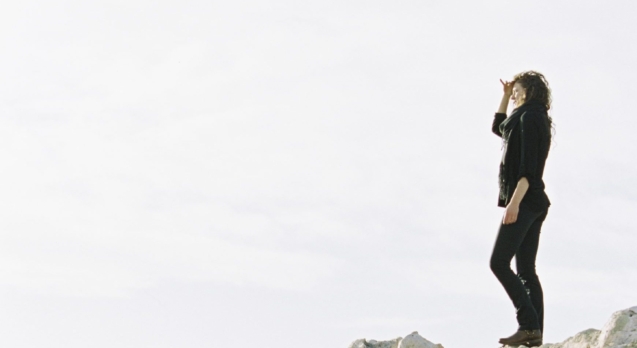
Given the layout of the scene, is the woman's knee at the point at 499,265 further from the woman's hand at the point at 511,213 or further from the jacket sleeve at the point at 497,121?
the jacket sleeve at the point at 497,121

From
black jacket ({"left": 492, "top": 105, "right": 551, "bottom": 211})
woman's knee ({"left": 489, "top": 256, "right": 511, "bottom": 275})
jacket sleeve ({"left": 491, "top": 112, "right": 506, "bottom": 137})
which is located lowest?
woman's knee ({"left": 489, "top": 256, "right": 511, "bottom": 275})

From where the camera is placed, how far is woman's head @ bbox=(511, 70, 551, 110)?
392 inches

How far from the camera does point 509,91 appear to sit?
10523 mm

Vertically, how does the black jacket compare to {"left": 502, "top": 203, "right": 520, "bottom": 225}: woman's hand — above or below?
above

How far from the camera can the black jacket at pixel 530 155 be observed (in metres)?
9.68

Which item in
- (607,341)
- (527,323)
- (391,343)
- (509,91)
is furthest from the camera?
(391,343)

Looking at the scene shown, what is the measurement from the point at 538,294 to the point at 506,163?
4.43 ft

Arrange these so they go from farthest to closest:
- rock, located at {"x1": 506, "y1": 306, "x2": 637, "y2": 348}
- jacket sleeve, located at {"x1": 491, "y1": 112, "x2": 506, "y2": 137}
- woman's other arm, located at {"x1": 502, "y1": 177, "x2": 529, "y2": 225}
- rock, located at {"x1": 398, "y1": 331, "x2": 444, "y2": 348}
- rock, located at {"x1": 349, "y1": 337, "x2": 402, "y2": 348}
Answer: rock, located at {"x1": 349, "y1": 337, "x2": 402, "y2": 348}
rock, located at {"x1": 398, "y1": 331, "x2": 444, "y2": 348}
jacket sleeve, located at {"x1": 491, "y1": 112, "x2": 506, "y2": 137}
woman's other arm, located at {"x1": 502, "y1": 177, "x2": 529, "y2": 225}
rock, located at {"x1": 506, "y1": 306, "x2": 637, "y2": 348}

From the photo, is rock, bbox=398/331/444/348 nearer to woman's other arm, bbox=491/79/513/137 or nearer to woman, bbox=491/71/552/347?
woman, bbox=491/71/552/347

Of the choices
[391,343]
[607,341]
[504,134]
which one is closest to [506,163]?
[504,134]

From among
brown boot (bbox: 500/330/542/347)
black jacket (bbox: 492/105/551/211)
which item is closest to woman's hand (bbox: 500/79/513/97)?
black jacket (bbox: 492/105/551/211)

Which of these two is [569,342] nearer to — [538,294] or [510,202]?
[538,294]

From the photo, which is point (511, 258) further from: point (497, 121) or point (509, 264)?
point (497, 121)

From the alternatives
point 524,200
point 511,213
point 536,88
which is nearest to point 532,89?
point 536,88
